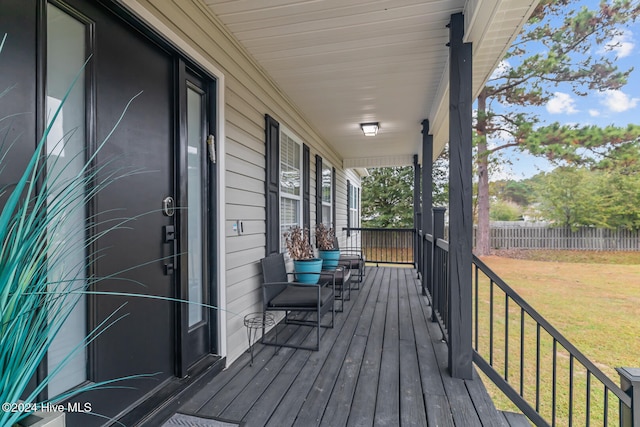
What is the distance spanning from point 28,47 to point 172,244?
111cm

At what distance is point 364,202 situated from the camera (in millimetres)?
16938

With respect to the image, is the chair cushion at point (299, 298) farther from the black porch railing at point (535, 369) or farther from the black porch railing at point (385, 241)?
the black porch railing at point (385, 241)

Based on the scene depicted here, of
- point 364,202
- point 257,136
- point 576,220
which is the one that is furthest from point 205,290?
point 364,202

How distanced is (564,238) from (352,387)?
12.7m

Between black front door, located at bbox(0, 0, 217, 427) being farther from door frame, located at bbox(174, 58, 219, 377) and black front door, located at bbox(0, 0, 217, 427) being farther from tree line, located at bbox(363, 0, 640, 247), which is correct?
tree line, located at bbox(363, 0, 640, 247)

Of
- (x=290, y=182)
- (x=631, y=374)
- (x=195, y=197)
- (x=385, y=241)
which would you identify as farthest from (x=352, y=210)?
(x=631, y=374)

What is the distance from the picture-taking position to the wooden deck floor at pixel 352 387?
5.73 feet

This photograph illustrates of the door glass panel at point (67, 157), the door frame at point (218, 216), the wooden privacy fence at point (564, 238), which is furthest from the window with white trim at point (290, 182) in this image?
the wooden privacy fence at point (564, 238)

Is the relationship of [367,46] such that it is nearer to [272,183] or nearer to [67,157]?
[272,183]

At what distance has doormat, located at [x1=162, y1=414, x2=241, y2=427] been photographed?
1.64 meters

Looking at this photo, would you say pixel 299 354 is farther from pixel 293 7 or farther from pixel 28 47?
pixel 293 7

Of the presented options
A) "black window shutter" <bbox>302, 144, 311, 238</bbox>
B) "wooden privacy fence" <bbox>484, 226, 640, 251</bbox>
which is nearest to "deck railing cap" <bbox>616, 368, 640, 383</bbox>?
"black window shutter" <bbox>302, 144, 311, 238</bbox>

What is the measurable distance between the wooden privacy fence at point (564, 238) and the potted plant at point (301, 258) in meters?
10.3

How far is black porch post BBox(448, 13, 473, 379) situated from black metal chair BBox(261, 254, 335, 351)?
1068 millimetres
